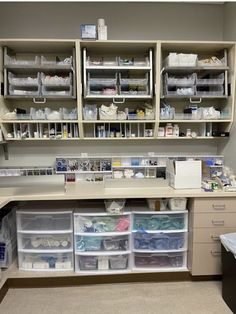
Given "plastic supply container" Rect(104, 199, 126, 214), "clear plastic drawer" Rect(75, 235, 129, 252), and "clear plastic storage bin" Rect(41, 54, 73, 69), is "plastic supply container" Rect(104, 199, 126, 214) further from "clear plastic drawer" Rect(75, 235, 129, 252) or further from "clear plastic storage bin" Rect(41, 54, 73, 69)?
"clear plastic storage bin" Rect(41, 54, 73, 69)

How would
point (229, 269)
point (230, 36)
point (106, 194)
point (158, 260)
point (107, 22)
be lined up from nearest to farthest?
point (229, 269) < point (106, 194) < point (158, 260) < point (230, 36) < point (107, 22)

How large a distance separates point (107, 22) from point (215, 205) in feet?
7.07

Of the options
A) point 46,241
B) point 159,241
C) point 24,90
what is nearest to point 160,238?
point 159,241

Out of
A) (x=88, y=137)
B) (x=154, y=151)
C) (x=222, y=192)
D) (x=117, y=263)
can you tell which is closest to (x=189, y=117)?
(x=154, y=151)

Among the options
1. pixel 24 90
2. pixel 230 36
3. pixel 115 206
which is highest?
pixel 230 36

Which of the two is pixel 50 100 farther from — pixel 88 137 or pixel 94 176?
pixel 94 176

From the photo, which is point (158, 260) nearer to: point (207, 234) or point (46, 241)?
point (207, 234)

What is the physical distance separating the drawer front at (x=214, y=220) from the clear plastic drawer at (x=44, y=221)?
1.13 m

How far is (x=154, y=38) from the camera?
281cm

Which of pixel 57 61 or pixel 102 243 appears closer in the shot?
pixel 102 243

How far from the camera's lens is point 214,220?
2254mm

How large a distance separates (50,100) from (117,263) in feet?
5.79

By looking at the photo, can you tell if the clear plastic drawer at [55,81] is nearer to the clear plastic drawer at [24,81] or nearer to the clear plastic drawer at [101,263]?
the clear plastic drawer at [24,81]

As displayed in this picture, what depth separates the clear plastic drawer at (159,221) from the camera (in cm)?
237
